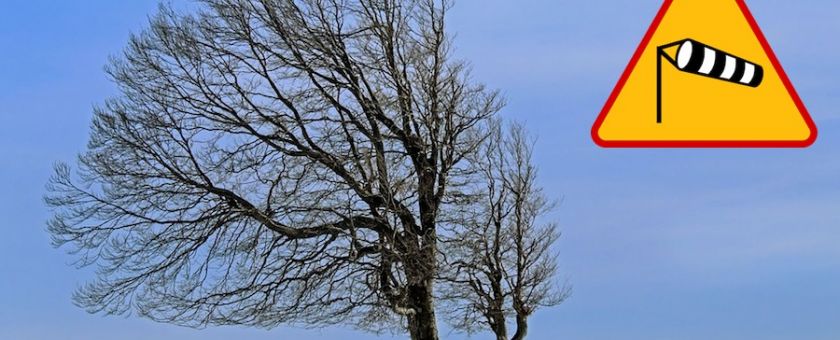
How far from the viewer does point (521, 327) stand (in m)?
14.6

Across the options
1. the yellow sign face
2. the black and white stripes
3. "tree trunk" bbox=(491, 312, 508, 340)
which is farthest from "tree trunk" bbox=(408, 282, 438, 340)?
the black and white stripes

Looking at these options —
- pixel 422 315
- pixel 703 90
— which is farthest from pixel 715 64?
pixel 422 315

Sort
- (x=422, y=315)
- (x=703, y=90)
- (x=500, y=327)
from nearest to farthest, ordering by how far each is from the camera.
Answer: (x=703, y=90) < (x=422, y=315) < (x=500, y=327)

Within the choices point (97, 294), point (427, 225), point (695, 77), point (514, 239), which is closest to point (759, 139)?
point (695, 77)

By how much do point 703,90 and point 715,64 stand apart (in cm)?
18

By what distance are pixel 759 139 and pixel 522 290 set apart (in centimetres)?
882

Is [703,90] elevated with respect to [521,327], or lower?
lower

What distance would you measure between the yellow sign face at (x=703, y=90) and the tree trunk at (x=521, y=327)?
884cm

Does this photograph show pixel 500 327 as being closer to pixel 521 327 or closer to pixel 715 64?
pixel 521 327

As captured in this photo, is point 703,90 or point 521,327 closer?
point 703,90

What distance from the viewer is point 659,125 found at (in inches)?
236

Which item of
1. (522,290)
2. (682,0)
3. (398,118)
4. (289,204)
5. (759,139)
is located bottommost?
(759,139)

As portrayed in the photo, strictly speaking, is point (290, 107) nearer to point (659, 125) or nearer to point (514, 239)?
point (514, 239)

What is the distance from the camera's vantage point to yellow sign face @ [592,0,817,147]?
19.4 feet
